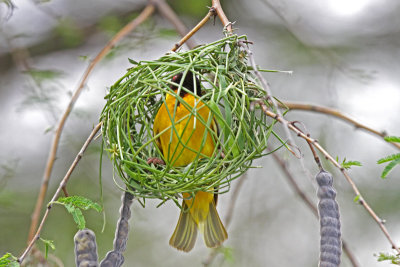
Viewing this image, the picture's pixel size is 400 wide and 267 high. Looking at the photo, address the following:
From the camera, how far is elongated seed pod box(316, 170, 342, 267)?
1.55m

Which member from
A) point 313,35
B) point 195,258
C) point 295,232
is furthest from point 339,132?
point 195,258

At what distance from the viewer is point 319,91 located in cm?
512

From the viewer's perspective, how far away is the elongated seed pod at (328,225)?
1.55m

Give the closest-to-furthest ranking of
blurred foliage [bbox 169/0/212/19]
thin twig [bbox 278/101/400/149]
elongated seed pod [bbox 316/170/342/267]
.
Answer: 1. elongated seed pod [bbox 316/170/342/267]
2. thin twig [bbox 278/101/400/149]
3. blurred foliage [bbox 169/0/212/19]

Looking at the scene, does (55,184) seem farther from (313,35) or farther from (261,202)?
(313,35)

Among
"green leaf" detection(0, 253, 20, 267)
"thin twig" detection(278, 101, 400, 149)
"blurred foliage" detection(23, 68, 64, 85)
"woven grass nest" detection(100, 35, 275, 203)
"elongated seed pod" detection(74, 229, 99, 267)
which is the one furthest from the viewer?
"blurred foliage" detection(23, 68, 64, 85)

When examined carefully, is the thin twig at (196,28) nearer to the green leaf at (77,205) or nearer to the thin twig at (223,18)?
the thin twig at (223,18)

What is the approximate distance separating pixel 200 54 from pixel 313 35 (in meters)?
2.82

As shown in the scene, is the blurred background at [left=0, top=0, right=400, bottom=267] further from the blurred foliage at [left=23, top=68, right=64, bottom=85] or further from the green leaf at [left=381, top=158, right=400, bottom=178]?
the green leaf at [left=381, top=158, right=400, bottom=178]

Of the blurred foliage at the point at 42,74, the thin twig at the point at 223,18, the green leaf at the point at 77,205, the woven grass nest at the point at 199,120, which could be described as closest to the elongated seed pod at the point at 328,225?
the woven grass nest at the point at 199,120

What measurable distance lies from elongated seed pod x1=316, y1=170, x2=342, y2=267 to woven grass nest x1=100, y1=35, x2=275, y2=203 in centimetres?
31

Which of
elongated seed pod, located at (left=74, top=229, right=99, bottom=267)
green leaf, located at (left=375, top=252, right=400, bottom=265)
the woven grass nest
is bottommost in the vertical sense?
green leaf, located at (left=375, top=252, right=400, bottom=265)

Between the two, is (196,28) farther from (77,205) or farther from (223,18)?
(77,205)

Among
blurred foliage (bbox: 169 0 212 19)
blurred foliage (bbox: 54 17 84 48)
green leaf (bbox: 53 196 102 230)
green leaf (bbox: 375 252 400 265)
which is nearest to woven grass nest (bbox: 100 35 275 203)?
green leaf (bbox: 53 196 102 230)
